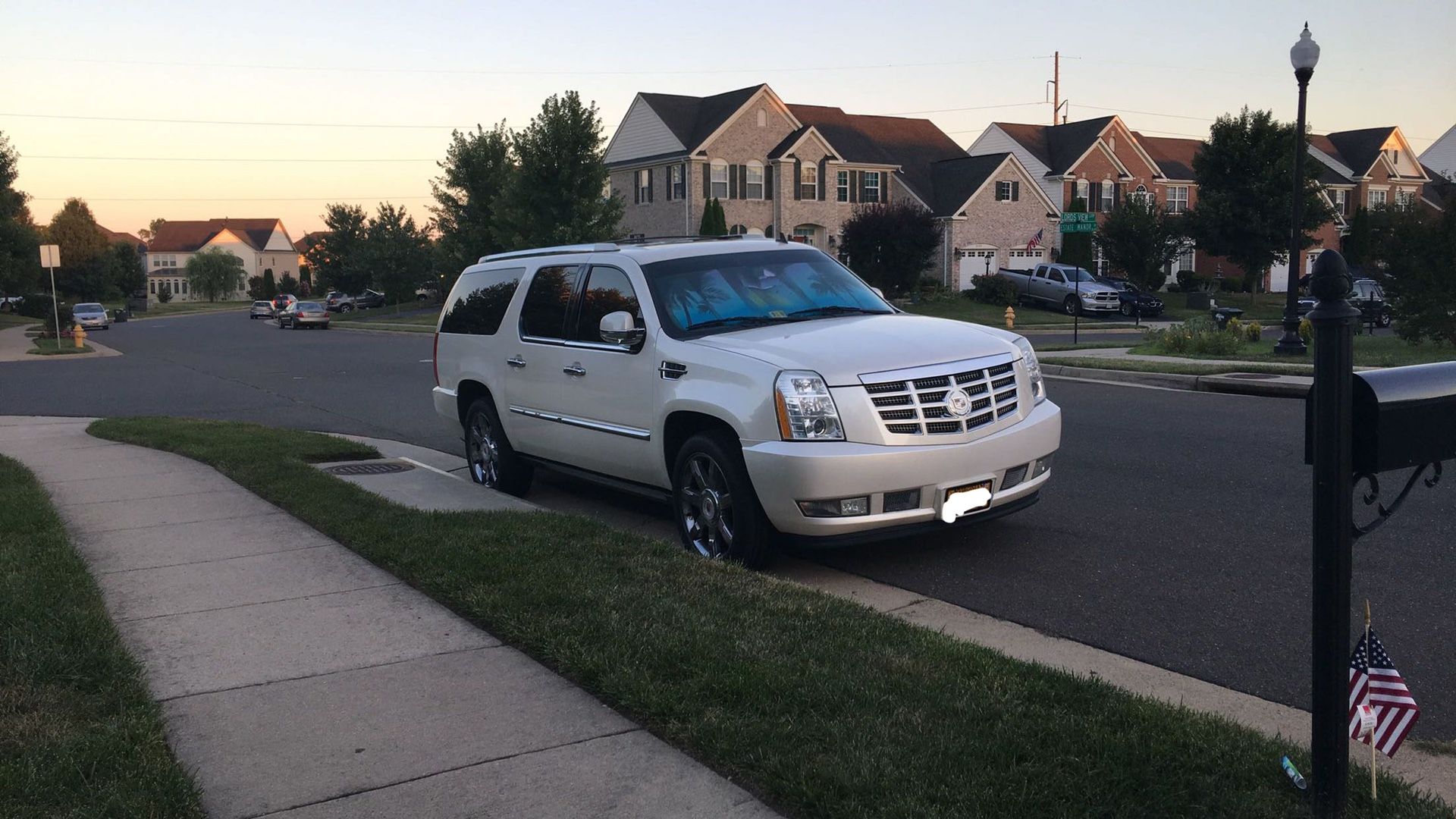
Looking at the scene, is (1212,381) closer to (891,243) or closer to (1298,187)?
(1298,187)

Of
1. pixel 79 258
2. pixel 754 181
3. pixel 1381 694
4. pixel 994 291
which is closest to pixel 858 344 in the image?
pixel 1381 694

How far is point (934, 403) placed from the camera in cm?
645

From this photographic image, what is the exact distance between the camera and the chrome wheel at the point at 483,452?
9484 millimetres

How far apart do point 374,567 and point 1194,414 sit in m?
9.34

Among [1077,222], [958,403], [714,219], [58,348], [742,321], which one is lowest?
[58,348]

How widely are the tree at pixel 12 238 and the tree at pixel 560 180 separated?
23535mm

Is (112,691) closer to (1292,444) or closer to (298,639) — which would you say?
(298,639)

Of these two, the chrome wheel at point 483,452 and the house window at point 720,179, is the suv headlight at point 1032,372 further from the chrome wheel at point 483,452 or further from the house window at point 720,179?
the house window at point 720,179

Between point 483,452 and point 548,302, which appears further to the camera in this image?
point 483,452

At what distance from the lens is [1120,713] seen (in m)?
4.02

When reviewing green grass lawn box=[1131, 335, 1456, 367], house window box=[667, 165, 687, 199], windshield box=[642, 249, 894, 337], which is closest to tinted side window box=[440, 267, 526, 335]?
windshield box=[642, 249, 894, 337]

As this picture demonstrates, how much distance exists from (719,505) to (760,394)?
2.55 ft

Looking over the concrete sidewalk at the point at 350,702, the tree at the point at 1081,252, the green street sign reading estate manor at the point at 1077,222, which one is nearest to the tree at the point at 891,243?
the tree at the point at 1081,252

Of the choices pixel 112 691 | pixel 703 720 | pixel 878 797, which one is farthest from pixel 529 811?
pixel 112 691
